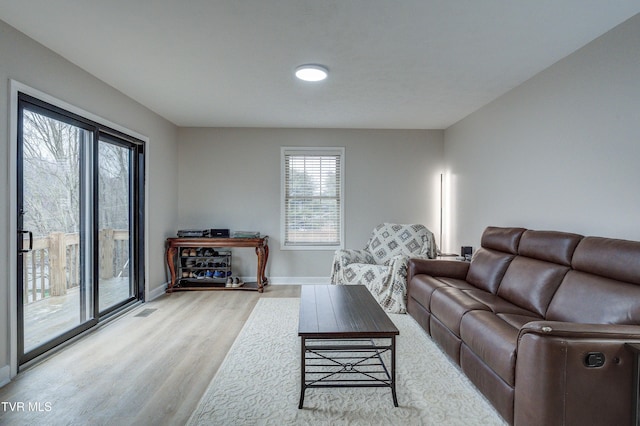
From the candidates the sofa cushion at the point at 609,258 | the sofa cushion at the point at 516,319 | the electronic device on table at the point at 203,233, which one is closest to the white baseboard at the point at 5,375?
the electronic device on table at the point at 203,233

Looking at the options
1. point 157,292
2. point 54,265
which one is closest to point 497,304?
point 54,265

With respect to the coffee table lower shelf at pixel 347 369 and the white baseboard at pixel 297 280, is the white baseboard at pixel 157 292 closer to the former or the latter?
the white baseboard at pixel 297 280

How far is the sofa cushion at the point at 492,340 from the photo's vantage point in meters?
1.78

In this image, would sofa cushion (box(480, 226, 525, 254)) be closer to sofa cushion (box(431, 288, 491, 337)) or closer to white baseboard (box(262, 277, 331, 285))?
sofa cushion (box(431, 288, 491, 337))

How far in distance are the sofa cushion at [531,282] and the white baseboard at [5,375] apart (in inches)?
145

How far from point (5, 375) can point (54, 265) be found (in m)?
0.89

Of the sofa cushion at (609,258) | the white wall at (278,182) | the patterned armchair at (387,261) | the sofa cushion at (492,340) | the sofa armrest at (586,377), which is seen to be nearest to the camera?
the sofa armrest at (586,377)

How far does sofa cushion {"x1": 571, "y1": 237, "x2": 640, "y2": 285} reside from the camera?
6.19ft

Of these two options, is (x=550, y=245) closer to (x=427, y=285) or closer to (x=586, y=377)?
(x=427, y=285)

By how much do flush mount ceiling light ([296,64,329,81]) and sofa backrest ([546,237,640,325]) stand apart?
239 centimetres

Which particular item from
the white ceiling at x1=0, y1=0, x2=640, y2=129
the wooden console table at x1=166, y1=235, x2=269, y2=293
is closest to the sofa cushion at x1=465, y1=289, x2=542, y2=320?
the white ceiling at x1=0, y1=0, x2=640, y2=129

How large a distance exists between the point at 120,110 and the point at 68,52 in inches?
38.2

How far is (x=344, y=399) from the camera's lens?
2.10 meters

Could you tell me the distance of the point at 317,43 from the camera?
2.54 metres
